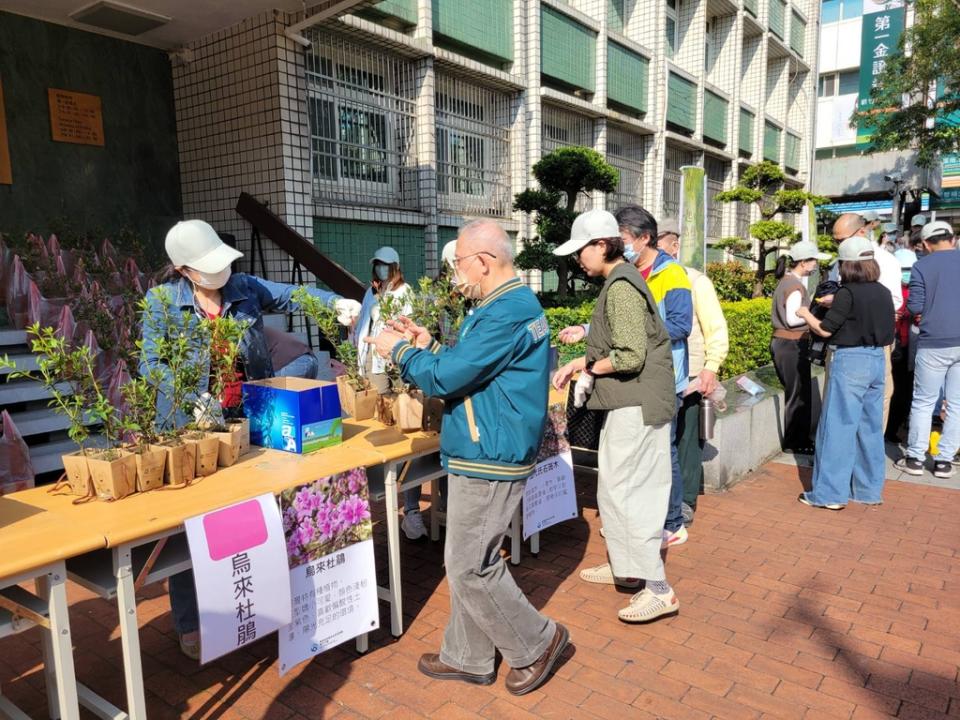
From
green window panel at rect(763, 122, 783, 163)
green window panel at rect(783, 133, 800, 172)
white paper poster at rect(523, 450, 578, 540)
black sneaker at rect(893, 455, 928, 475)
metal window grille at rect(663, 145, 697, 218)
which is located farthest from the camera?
green window panel at rect(783, 133, 800, 172)

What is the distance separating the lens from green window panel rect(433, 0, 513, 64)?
10.1 metres

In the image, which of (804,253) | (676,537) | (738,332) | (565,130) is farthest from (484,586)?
(565,130)

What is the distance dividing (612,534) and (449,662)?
1020 millimetres

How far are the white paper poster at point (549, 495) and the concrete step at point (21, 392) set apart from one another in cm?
A: 344

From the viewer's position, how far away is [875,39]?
2791 cm

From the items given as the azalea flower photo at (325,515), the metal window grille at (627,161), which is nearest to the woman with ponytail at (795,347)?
the azalea flower photo at (325,515)

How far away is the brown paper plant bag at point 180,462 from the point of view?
262 centimetres

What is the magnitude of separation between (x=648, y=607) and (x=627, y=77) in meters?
13.6

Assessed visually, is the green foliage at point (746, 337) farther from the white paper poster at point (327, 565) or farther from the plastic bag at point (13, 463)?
the plastic bag at point (13, 463)

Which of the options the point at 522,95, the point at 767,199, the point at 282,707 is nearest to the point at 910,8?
the point at 767,199

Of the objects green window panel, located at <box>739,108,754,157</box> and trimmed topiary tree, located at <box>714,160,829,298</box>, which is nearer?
trimmed topiary tree, located at <box>714,160,829,298</box>

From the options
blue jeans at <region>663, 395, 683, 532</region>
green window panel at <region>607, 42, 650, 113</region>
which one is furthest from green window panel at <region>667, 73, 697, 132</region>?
blue jeans at <region>663, 395, 683, 532</region>

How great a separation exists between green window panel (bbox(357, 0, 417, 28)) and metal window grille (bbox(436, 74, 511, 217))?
1038mm

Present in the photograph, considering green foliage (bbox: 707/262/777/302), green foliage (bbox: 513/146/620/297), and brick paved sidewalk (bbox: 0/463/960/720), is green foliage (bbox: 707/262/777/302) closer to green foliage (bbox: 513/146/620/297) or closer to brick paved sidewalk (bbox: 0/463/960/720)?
green foliage (bbox: 513/146/620/297)
